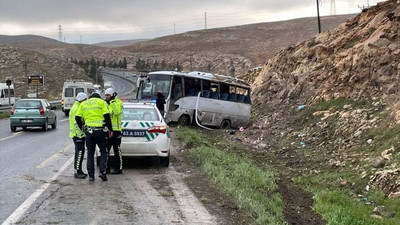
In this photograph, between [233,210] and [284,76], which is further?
[284,76]

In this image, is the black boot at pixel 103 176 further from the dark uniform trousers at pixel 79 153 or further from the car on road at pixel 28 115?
the car on road at pixel 28 115

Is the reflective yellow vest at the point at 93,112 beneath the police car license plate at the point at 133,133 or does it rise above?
above

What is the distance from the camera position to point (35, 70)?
82875 millimetres

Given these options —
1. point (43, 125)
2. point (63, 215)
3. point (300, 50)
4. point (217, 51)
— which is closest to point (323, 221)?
point (63, 215)

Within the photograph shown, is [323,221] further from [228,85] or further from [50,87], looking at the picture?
[50,87]

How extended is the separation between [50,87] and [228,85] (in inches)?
2257

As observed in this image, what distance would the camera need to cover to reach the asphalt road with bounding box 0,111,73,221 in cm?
845

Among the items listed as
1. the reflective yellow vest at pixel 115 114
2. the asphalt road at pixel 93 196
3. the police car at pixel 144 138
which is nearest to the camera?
the asphalt road at pixel 93 196

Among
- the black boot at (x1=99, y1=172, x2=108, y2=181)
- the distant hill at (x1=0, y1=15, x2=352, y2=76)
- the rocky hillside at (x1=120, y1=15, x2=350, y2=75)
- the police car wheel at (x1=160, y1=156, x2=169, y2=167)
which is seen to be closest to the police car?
the police car wheel at (x1=160, y1=156, x2=169, y2=167)

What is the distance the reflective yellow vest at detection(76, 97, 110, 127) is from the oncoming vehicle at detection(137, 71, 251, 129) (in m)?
13.5

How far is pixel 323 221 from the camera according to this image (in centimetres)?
825

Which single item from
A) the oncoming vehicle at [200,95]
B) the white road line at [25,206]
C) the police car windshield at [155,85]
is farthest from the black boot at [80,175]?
the police car windshield at [155,85]

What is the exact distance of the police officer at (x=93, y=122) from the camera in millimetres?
9852

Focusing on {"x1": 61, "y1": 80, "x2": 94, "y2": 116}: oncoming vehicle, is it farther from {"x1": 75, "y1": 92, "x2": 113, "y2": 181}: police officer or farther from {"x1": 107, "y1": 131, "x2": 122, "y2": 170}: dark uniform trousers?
{"x1": 75, "y1": 92, "x2": 113, "y2": 181}: police officer
